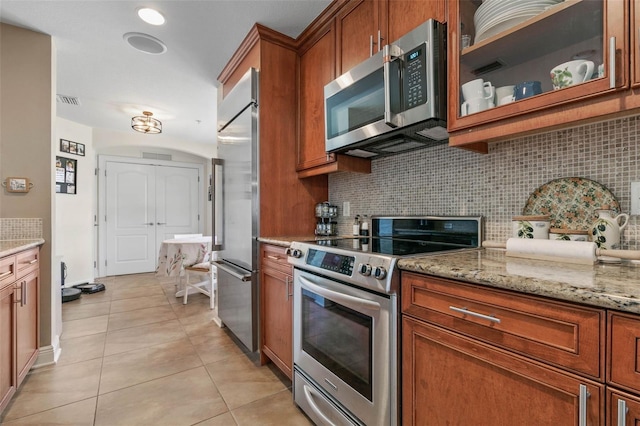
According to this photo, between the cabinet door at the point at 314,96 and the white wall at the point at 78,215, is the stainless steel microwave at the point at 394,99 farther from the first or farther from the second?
the white wall at the point at 78,215

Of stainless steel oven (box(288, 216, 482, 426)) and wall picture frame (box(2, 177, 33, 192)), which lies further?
wall picture frame (box(2, 177, 33, 192))

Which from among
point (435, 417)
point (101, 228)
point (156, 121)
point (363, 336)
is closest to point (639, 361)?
point (435, 417)

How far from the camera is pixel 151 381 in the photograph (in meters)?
1.93

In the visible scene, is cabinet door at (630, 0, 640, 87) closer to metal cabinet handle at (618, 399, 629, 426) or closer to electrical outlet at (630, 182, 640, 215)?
electrical outlet at (630, 182, 640, 215)

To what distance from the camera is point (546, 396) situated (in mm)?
733

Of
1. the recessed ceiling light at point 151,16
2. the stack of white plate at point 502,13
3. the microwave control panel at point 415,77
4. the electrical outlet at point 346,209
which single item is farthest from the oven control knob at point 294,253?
the recessed ceiling light at point 151,16

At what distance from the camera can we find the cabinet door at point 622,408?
1.99ft

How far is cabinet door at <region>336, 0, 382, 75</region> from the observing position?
66.3 inches

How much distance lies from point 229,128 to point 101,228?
4.08 meters

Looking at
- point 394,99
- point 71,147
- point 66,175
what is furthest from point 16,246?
point 71,147

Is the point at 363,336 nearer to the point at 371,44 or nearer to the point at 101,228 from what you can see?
the point at 371,44

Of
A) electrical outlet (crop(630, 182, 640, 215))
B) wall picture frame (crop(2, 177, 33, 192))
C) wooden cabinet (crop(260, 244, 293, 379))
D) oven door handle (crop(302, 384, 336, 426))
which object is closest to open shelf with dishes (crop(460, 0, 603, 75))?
electrical outlet (crop(630, 182, 640, 215))

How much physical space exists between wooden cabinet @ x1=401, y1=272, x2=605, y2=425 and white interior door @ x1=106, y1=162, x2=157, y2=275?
570 centimetres

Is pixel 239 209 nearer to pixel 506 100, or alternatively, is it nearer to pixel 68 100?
pixel 506 100
